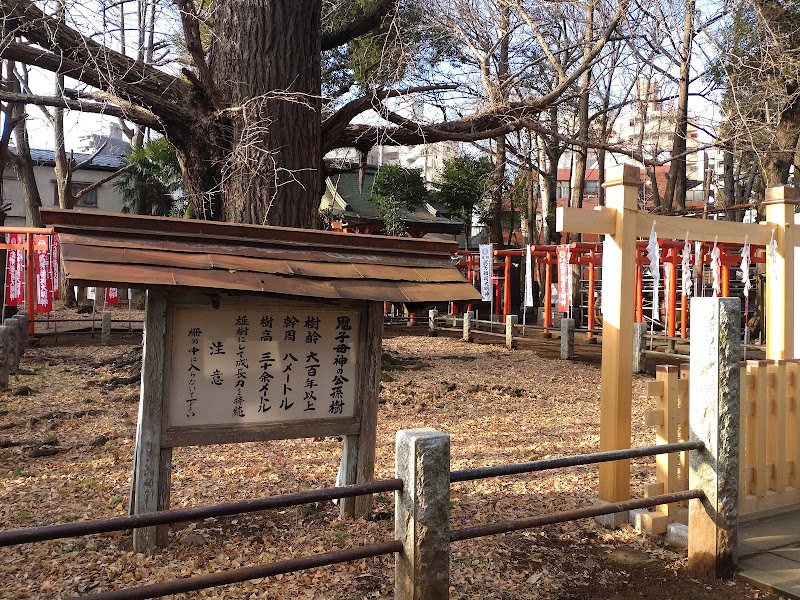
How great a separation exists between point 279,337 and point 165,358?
0.71 m

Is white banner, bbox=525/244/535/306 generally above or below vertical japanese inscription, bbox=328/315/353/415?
above

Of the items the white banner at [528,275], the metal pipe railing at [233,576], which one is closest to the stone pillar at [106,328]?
the white banner at [528,275]

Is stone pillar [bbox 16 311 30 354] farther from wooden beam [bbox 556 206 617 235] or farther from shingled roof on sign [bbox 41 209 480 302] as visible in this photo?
wooden beam [bbox 556 206 617 235]

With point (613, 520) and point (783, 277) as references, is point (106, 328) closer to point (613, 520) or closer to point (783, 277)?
point (613, 520)

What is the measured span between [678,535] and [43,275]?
15.3m

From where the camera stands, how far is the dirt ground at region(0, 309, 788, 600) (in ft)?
12.1

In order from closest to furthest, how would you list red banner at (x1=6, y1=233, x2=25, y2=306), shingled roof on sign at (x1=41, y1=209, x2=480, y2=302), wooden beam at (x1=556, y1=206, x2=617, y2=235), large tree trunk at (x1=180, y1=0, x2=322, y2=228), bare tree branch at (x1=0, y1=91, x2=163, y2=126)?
shingled roof on sign at (x1=41, y1=209, x2=480, y2=302), wooden beam at (x1=556, y1=206, x2=617, y2=235), bare tree branch at (x1=0, y1=91, x2=163, y2=126), large tree trunk at (x1=180, y1=0, x2=322, y2=228), red banner at (x1=6, y1=233, x2=25, y2=306)

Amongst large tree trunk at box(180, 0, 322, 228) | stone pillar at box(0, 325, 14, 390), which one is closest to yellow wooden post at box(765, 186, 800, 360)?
large tree trunk at box(180, 0, 322, 228)

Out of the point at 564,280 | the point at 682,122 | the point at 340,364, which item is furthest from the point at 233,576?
the point at 564,280

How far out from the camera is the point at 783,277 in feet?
19.0

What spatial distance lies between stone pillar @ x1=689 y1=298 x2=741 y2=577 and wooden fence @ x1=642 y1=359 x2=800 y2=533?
0.38m

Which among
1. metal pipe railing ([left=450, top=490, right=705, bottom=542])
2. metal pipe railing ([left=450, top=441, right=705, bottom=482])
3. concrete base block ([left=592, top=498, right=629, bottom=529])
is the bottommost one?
concrete base block ([left=592, top=498, right=629, bottom=529])

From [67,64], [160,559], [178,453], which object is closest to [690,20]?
[67,64]

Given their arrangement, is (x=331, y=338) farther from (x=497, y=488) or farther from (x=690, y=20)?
(x=690, y=20)
